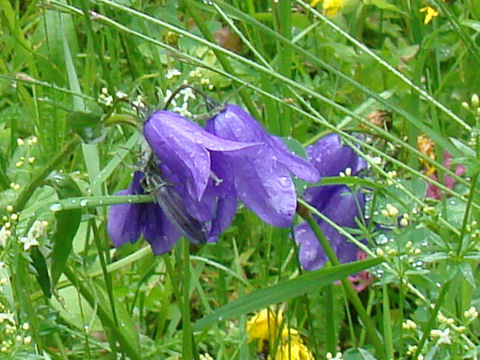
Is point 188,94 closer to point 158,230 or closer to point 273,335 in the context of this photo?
point 158,230

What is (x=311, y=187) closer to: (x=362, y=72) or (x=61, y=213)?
(x=61, y=213)

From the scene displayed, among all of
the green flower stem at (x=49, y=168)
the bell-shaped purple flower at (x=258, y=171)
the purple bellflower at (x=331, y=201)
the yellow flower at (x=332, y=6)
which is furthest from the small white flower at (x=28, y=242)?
the yellow flower at (x=332, y=6)

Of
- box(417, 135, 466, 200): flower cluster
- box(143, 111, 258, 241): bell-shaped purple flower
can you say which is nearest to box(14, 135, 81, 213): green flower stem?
box(143, 111, 258, 241): bell-shaped purple flower

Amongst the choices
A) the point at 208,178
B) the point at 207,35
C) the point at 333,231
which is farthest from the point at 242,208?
the point at 208,178

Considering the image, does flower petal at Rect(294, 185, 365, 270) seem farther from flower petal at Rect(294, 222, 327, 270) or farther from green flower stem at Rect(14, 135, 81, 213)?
green flower stem at Rect(14, 135, 81, 213)

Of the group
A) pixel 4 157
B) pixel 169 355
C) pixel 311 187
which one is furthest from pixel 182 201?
pixel 4 157

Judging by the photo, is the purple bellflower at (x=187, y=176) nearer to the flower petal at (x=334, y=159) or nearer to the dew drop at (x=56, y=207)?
the dew drop at (x=56, y=207)
